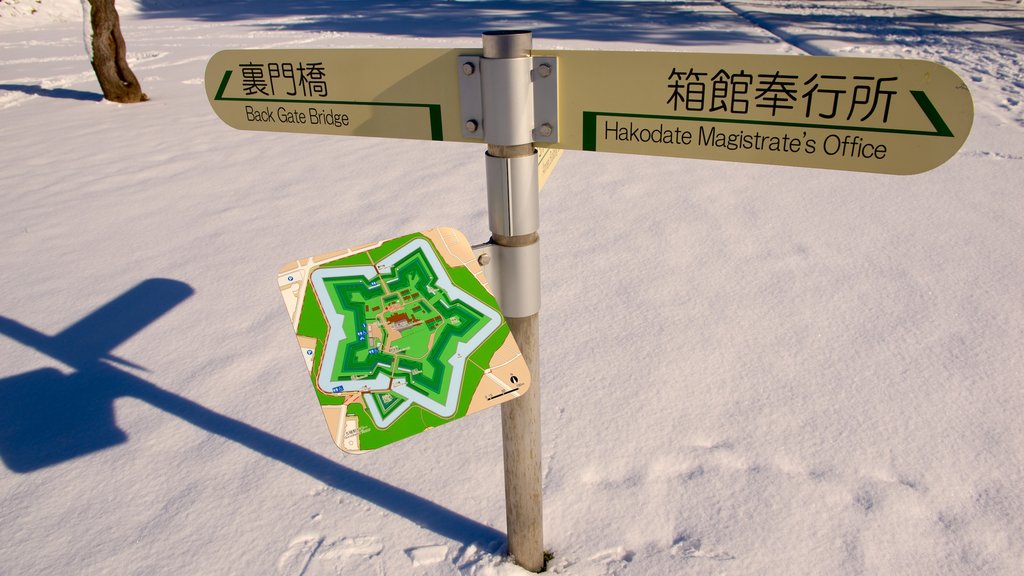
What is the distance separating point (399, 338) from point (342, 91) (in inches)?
17.5

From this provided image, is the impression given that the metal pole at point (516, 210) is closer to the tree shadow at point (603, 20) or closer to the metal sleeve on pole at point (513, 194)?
the metal sleeve on pole at point (513, 194)

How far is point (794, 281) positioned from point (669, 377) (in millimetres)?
885

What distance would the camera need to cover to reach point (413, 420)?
102 centimetres

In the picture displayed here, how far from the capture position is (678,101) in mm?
979

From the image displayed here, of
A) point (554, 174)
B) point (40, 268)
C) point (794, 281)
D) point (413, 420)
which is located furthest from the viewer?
point (554, 174)

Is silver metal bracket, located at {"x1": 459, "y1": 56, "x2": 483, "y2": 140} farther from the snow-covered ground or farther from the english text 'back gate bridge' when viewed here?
the snow-covered ground

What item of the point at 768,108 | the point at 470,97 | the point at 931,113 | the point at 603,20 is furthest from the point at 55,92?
the point at 603,20

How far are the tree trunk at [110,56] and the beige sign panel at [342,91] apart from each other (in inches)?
242

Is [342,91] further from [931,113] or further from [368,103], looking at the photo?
[931,113]

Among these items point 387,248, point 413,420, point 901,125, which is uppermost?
point 901,125

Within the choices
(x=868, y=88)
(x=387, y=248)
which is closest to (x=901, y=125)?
(x=868, y=88)

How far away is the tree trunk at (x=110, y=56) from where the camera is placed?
6.16 metres

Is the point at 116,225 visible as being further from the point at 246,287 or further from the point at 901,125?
the point at 901,125

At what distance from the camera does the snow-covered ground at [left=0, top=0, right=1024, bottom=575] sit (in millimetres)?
1592
